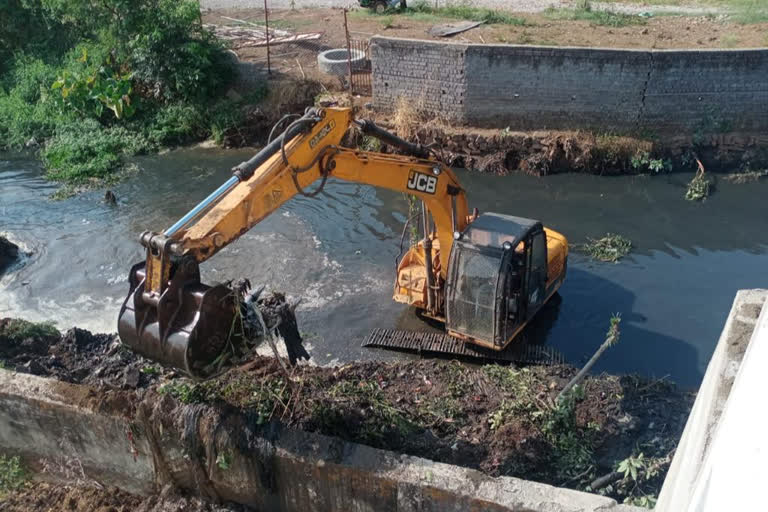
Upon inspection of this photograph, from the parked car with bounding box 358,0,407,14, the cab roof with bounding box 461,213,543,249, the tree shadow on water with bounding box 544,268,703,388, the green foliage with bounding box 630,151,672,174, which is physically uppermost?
the parked car with bounding box 358,0,407,14

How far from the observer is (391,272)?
A: 39.2ft

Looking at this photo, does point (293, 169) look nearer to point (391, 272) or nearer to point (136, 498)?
point (136, 498)

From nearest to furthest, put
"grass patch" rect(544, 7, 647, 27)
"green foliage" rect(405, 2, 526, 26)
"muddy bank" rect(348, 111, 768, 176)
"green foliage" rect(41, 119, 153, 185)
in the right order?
"muddy bank" rect(348, 111, 768, 176), "green foliage" rect(41, 119, 153, 185), "grass patch" rect(544, 7, 647, 27), "green foliage" rect(405, 2, 526, 26)

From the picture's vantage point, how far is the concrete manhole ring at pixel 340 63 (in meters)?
18.5

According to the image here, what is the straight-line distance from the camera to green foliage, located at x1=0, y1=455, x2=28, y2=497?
21.8 ft

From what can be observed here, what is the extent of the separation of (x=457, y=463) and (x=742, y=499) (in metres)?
4.54

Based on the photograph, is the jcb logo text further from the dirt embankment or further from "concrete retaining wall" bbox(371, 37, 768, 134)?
the dirt embankment

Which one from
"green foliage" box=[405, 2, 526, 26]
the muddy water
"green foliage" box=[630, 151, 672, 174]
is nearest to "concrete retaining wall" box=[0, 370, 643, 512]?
the muddy water

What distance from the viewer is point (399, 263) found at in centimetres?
1014

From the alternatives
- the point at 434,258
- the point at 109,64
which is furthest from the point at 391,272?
the point at 109,64

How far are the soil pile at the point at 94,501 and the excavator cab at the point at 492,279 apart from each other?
3901 mm

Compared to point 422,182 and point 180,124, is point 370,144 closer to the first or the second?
point 180,124

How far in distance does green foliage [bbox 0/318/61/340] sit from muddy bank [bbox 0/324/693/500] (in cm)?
8

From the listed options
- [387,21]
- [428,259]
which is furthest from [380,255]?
[387,21]
